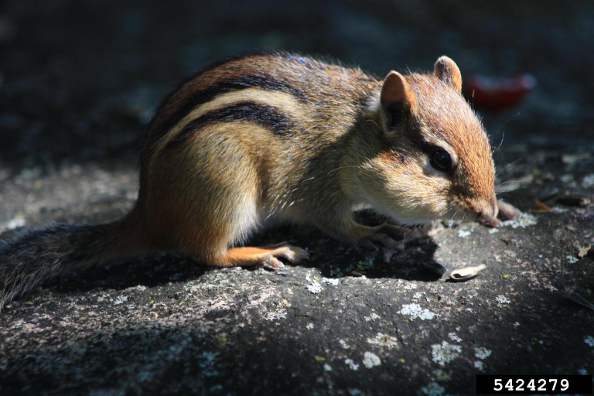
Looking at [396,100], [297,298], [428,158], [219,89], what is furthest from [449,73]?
[297,298]

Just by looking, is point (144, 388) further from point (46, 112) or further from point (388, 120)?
point (46, 112)

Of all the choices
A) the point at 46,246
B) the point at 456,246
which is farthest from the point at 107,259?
the point at 456,246

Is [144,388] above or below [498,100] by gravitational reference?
below

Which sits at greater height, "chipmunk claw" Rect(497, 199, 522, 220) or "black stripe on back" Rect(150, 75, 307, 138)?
"black stripe on back" Rect(150, 75, 307, 138)

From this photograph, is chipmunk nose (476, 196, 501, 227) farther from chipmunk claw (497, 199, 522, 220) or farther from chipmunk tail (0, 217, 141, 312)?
chipmunk tail (0, 217, 141, 312)

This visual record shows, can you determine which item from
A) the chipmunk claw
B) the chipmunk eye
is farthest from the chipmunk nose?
the chipmunk claw

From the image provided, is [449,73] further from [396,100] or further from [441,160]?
[441,160]

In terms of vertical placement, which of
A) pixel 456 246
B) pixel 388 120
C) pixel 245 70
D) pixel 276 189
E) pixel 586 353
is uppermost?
pixel 245 70

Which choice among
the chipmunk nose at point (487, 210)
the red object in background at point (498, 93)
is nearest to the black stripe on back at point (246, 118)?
the chipmunk nose at point (487, 210)
